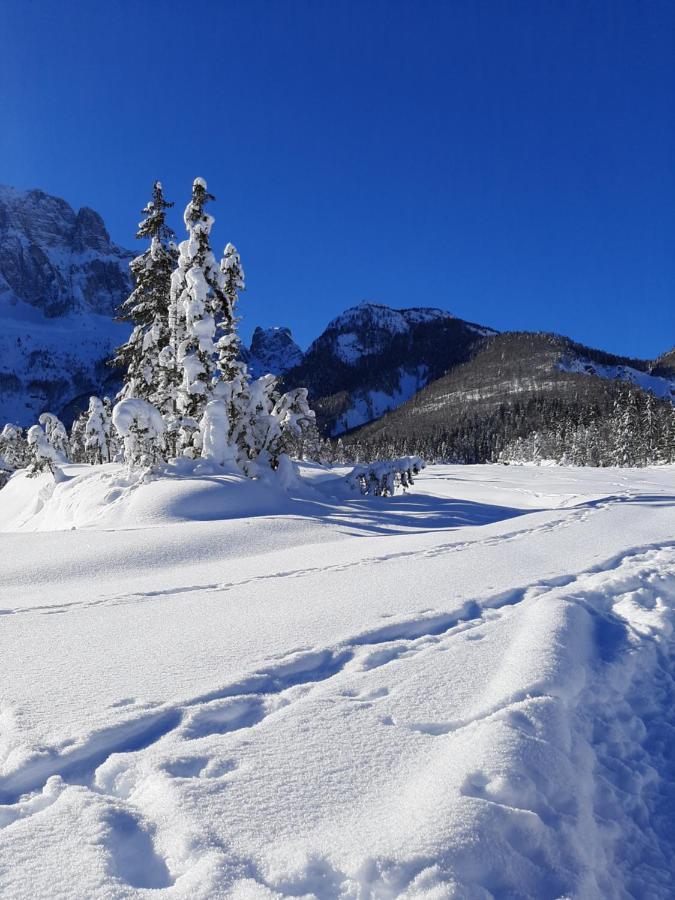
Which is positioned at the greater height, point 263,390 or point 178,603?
point 263,390

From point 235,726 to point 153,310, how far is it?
64.4ft

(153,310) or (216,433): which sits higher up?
(153,310)

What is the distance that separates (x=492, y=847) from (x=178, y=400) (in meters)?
16.8

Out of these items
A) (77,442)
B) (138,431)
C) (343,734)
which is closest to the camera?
(343,734)

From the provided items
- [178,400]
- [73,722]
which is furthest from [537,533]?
[178,400]

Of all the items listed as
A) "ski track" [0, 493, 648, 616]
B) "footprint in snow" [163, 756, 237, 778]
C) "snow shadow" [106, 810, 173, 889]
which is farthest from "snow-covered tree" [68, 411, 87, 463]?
"snow shadow" [106, 810, 173, 889]

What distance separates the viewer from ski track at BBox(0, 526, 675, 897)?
211cm

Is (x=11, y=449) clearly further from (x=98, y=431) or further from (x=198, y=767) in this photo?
(x=198, y=767)

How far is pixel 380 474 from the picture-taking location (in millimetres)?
18312

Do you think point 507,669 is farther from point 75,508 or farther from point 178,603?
point 75,508

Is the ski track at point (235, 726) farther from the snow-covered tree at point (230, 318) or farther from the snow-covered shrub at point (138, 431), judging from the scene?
the snow-covered tree at point (230, 318)

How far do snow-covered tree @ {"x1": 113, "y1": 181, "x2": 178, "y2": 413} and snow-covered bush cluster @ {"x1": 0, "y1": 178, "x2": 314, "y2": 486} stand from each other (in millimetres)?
39

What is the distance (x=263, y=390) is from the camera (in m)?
17.9

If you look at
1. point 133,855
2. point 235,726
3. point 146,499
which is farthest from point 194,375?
point 133,855
